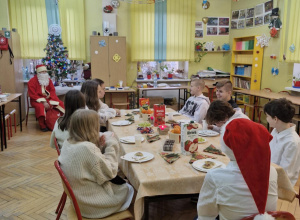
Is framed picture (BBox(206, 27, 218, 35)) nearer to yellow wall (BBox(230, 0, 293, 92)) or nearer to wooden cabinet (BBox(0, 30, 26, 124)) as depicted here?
yellow wall (BBox(230, 0, 293, 92))

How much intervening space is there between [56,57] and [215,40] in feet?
14.1

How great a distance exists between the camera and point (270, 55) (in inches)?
248

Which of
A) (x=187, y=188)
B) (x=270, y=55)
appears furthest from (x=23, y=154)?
(x=270, y=55)

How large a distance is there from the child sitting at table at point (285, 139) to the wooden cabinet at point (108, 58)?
497cm

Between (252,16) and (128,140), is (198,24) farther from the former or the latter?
(128,140)

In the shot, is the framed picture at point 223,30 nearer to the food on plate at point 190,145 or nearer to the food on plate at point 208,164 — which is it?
the food on plate at point 190,145

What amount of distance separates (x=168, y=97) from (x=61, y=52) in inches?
121

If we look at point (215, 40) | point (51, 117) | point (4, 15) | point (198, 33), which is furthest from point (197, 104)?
point (4, 15)

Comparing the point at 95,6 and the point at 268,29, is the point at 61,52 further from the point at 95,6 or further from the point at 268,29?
the point at 268,29

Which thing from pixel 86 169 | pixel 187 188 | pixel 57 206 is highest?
pixel 86 169

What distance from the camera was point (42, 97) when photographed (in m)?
5.95

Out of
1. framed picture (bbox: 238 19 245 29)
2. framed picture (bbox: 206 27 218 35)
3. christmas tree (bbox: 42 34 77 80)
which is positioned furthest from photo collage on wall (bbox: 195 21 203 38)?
christmas tree (bbox: 42 34 77 80)

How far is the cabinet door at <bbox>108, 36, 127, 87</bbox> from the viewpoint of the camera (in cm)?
680

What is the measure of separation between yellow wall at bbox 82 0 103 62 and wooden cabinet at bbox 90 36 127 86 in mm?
655
